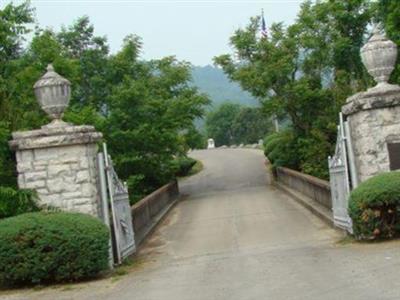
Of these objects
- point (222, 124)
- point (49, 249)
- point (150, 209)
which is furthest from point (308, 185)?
point (222, 124)

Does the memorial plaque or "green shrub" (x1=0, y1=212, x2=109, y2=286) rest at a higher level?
the memorial plaque

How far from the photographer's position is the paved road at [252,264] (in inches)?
346

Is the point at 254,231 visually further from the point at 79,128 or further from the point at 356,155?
the point at 79,128

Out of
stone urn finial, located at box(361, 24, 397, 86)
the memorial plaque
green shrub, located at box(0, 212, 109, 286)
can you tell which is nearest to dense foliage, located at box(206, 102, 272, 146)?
stone urn finial, located at box(361, 24, 397, 86)

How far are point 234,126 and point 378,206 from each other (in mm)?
76566

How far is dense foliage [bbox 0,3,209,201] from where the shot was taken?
61.2 ft

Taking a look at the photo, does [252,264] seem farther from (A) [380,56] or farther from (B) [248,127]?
(B) [248,127]

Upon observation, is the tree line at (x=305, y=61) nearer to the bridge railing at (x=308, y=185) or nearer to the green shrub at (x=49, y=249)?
the bridge railing at (x=308, y=185)

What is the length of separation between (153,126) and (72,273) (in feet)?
49.4

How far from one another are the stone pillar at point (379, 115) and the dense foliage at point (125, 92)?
717 cm

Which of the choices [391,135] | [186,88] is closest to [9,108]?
[391,135]

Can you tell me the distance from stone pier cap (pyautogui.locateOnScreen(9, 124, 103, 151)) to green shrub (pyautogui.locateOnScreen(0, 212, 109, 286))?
1.44 metres

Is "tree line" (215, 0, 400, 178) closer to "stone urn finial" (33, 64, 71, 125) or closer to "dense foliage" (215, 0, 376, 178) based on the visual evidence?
"dense foliage" (215, 0, 376, 178)

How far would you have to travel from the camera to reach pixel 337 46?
28188mm
